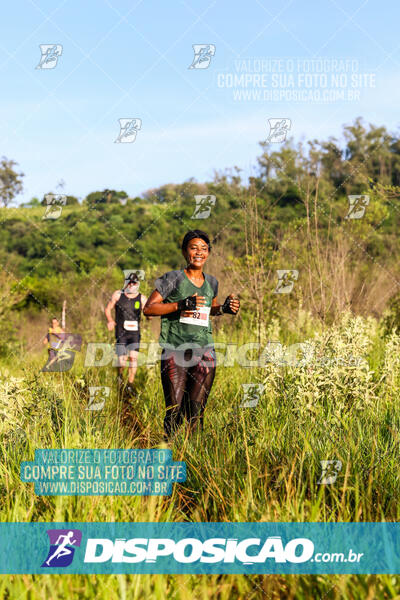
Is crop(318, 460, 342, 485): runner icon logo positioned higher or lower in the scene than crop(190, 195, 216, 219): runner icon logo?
lower

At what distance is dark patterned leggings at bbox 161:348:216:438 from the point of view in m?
4.50

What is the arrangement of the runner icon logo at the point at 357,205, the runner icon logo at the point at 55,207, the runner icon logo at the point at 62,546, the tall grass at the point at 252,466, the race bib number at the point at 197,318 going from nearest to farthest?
1. the tall grass at the point at 252,466
2. the runner icon logo at the point at 62,546
3. the race bib number at the point at 197,318
4. the runner icon logo at the point at 357,205
5. the runner icon logo at the point at 55,207

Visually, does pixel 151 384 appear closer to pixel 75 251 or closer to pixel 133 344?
pixel 133 344

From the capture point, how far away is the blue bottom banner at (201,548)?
8.92 ft

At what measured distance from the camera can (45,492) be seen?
11.2 ft

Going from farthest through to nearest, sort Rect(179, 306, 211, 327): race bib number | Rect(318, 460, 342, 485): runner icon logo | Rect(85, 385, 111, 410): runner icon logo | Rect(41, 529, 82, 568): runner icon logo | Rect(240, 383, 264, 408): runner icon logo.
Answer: Rect(85, 385, 111, 410): runner icon logo → Rect(240, 383, 264, 408): runner icon logo → Rect(179, 306, 211, 327): race bib number → Rect(318, 460, 342, 485): runner icon logo → Rect(41, 529, 82, 568): runner icon logo

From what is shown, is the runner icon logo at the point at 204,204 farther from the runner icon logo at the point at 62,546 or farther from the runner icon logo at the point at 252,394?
the runner icon logo at the point at 62,546

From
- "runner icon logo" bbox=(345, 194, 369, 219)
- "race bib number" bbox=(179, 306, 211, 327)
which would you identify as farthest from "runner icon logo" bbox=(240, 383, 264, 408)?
"runner icon logo" bbox=(345, 194, 369, 219)

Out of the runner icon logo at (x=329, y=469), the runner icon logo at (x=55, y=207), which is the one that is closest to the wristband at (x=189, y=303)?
the runner icon logo at (x=329, y=469)

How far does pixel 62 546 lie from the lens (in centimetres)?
289

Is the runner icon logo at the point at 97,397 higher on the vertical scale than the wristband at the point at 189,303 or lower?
lower

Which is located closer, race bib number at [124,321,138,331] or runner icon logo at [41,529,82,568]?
runner icon logo at [41,529,82,568]

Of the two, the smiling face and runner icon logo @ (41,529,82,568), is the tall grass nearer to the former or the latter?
runner icon logo @ (41,529,82,568)

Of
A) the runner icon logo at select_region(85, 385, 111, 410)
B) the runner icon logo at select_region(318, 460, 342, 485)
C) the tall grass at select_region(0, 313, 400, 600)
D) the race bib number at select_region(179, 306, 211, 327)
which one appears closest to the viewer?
the tall grass at select_region(0, 313, 400, 600)
